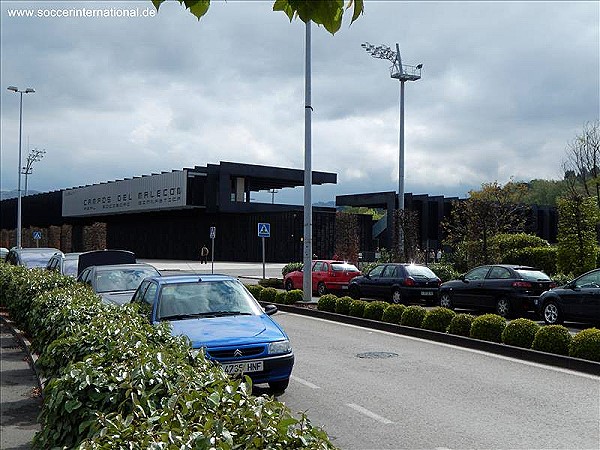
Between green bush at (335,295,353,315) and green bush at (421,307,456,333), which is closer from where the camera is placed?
green bush at (421,307,456,333)

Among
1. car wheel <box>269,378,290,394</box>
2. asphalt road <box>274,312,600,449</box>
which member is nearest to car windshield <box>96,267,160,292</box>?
asphalt road <box>274,312,600,449</box>

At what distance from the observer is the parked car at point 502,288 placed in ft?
62.2

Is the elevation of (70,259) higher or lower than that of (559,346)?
higher

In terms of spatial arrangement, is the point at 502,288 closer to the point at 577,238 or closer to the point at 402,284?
the point at 402,284

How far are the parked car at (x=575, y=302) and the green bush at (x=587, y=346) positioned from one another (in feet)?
14.3

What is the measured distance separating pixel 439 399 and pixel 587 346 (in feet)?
12.8

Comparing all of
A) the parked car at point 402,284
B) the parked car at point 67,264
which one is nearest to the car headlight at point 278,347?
the parked car at point 67,264

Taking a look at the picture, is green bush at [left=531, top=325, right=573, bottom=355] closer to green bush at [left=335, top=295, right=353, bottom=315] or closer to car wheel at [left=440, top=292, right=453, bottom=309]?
green bush at [left=335, top=295, right=353, bottom=315]

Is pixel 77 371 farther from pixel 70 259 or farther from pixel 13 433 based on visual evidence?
pixel 70 259

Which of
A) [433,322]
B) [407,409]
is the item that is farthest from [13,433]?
[433,322]

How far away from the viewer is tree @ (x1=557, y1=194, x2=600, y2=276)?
1073 inches

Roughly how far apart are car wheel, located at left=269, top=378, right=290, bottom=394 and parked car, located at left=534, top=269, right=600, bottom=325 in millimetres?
9477

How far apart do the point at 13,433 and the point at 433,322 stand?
1010 centimetres

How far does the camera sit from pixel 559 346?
1209 cm
